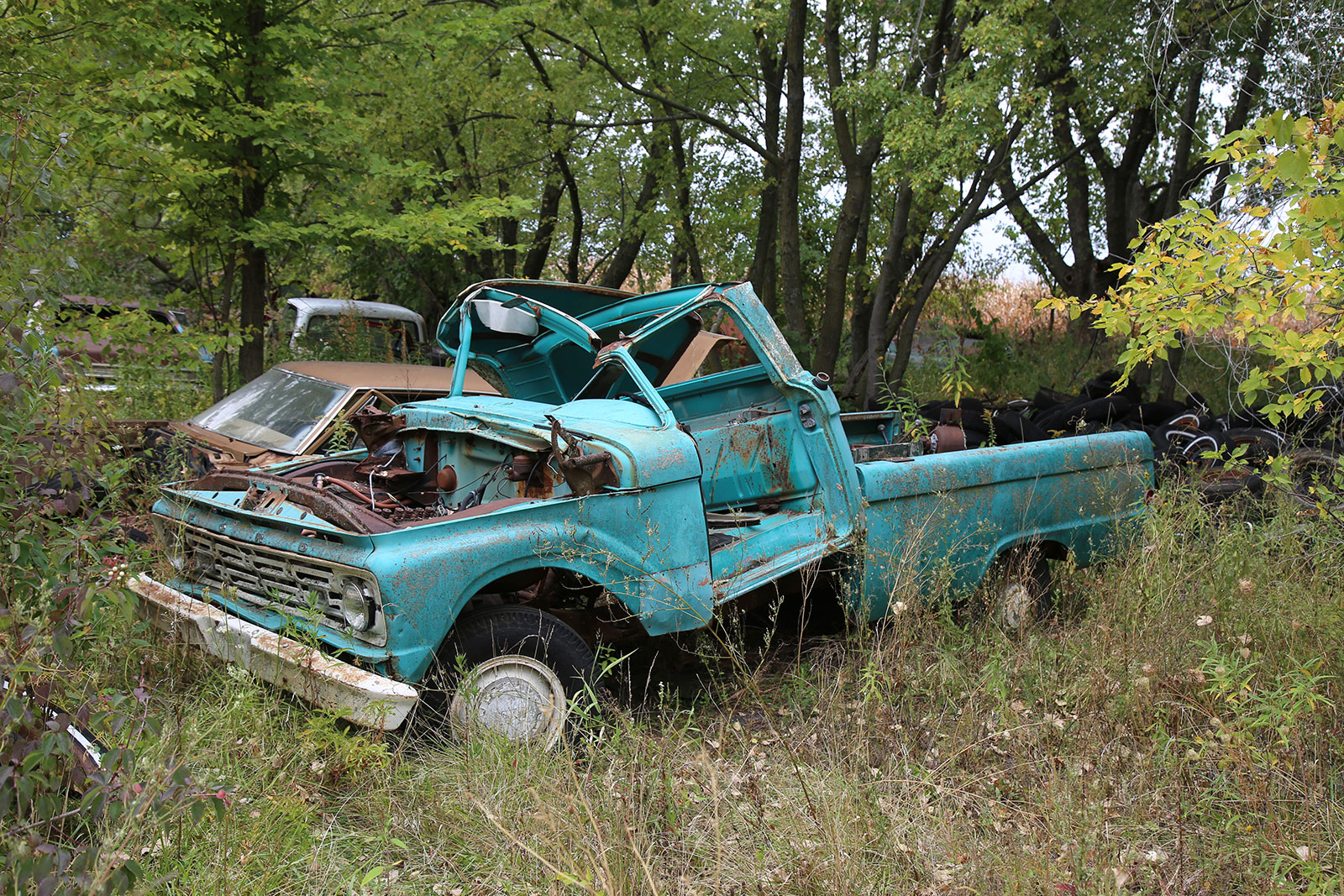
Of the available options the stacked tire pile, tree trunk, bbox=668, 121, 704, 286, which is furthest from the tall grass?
tree trunk, bbox=668, 121, 704, 286

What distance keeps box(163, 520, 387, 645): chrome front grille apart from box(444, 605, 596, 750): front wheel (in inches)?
14.2

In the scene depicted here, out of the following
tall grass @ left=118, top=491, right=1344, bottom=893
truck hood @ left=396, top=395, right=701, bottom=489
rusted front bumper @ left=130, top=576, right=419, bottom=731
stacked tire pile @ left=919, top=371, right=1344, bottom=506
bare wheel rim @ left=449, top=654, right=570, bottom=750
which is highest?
truck hood @ left=396, top=395, right=701, bottom=489

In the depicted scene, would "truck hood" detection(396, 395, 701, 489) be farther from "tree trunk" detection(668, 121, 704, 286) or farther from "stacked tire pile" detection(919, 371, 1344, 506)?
"tree trunk" detection(668, 121, 704, 286)

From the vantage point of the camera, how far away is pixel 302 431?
6.57 meters

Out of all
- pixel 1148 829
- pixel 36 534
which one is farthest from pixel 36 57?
pixel 1148 829

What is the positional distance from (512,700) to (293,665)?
83 cm

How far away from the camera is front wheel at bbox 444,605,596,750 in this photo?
359cm

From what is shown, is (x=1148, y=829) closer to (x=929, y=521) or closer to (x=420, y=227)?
(x=929, y=521)

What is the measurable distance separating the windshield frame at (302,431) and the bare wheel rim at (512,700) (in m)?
3.30

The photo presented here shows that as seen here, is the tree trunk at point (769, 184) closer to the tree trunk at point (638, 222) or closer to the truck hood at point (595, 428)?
the tree trunk at point (638, 222)

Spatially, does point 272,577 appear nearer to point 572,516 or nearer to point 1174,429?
point 572,516

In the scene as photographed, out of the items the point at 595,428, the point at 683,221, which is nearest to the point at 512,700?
the point at 595,428

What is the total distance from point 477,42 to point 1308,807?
9818 millimetres

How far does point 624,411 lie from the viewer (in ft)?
14.7
